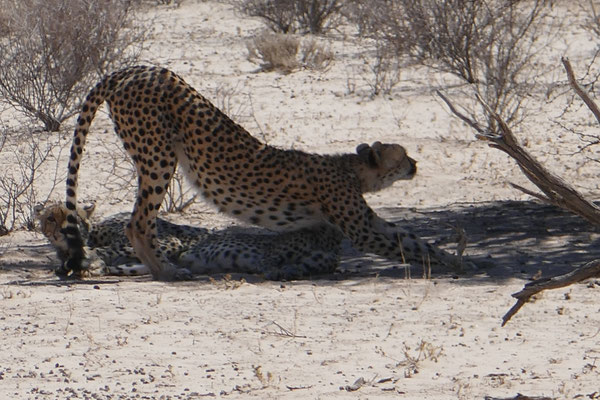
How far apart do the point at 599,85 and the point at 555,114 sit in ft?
5.51

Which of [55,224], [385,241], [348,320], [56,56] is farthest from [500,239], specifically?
[56,56]

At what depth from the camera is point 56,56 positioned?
11.6 meters

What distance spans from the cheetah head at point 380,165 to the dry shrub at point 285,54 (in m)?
6.45

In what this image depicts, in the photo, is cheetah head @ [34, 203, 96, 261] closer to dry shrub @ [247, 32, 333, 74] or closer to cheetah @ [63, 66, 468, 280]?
cheetah @ [63, 66, 468, 280]

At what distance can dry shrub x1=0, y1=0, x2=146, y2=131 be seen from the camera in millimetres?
11352

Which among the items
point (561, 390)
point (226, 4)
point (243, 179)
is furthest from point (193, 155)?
point (226, 4)

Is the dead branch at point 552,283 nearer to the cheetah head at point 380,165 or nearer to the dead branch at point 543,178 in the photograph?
the dead branch at point 543,178

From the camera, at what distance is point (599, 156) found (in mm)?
10383

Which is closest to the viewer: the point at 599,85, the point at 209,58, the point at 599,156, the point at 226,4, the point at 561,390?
the point at 561,390

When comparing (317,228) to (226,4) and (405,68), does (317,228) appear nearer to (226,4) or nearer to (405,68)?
(405,68)

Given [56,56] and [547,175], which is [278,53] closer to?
[56,56]

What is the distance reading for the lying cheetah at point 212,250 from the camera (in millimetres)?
6961

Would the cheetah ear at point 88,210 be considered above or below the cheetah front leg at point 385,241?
above

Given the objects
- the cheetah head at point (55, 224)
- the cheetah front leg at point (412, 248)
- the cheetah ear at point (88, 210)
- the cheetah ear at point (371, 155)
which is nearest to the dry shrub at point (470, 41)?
the cheetah ear at point (371, 155)
